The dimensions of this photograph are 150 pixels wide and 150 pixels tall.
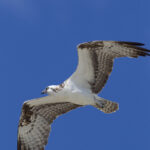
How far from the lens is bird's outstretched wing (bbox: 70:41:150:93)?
1380 cm

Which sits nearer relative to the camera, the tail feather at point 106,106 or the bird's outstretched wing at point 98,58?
the bird's outstretched wing at point 98,58

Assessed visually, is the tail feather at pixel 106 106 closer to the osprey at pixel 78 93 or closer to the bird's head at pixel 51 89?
the osprey at pixel 78 93

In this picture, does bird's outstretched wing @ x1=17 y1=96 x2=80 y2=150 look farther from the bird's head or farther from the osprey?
the bird's head

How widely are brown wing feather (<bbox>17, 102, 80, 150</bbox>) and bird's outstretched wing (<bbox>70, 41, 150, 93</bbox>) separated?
3.14ft

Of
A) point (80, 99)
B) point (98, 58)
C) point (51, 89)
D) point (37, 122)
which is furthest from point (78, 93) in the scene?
point (37, 122)

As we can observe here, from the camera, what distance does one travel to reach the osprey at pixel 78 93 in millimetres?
13922

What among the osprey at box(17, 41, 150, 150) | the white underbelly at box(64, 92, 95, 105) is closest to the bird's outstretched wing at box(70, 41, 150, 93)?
the osprey at box(17, 41, 150, 150)

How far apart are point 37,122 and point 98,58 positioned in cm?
268

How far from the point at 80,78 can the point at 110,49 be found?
1.23 metres

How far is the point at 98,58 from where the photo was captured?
1412 centimetres

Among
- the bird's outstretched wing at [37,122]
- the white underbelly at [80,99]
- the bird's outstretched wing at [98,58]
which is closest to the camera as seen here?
the bird's outstretched wing at [98,58]

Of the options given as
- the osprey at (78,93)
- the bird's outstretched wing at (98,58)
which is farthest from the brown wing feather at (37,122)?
the bird's outstretched wing at (98,58)

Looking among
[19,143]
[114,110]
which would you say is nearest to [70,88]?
[114,110]

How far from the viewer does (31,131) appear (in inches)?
598
